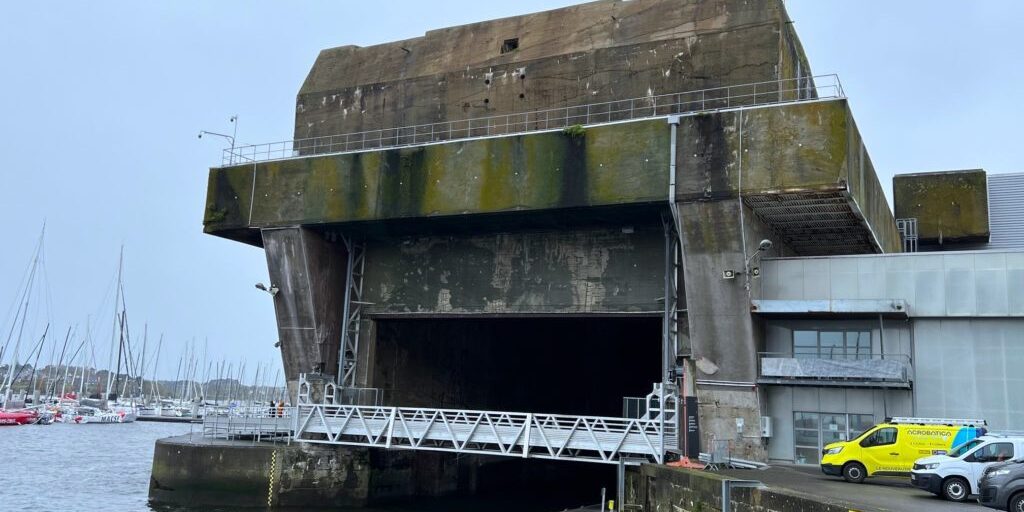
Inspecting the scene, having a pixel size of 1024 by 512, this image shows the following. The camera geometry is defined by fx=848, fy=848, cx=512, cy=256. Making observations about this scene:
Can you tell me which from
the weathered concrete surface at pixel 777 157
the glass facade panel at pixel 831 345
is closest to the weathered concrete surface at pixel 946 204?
the weathered concrete surface at pixel 777 157

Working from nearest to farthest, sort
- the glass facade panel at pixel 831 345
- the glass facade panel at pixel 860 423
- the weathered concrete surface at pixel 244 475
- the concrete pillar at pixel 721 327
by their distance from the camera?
the concrete pillar at pixel 721 327, the glass facade panel at pixel 860 423, the glass facade panel at pixel 831 345, the weathered concrete surface at pixel 244 475

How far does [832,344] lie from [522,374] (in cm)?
2075

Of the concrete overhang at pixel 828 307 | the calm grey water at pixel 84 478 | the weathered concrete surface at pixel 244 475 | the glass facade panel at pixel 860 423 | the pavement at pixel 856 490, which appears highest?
the concrete overhang at pixel 828 307

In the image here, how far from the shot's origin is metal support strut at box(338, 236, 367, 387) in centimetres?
3541

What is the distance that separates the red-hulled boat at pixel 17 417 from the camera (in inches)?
3172

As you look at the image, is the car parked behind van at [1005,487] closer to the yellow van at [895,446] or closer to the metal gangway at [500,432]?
the yellow van at [895,446]

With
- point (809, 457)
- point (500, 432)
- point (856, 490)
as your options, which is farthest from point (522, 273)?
point (856, 490)

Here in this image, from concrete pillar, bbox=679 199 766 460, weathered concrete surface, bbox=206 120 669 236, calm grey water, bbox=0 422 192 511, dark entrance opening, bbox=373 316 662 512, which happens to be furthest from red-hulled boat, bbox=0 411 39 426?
concrete pillar, bbox=679 199 766 460

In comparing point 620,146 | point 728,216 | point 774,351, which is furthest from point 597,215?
point 774,351

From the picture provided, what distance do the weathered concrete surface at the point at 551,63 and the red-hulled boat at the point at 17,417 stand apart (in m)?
61.3

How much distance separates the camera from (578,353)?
49375mm

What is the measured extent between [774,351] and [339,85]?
21.7 metres

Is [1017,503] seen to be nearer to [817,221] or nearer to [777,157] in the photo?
[777,157]

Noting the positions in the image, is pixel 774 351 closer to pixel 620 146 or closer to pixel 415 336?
pixel 620 146
